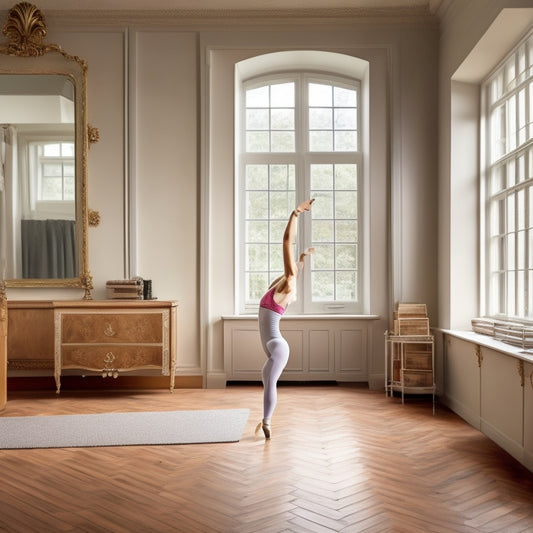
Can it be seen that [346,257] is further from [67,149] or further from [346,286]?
[67,149]

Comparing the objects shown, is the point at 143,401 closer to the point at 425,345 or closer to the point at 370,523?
the point at 425,345

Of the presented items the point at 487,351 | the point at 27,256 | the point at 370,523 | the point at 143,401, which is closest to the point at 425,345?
the point at 487,351

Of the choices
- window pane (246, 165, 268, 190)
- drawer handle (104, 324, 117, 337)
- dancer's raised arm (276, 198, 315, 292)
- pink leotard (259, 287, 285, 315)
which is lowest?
drawer handle (104, 324, 117, 337)

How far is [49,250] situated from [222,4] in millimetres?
3279

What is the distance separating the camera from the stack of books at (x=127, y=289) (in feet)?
22.4

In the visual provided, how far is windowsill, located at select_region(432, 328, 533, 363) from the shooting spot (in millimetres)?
4295

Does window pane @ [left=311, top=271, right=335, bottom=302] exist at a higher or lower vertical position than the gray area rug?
higher

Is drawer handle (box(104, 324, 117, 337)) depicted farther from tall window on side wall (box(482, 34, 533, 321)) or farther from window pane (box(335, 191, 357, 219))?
tall window on side wall (box(482, 34, 533, 321))

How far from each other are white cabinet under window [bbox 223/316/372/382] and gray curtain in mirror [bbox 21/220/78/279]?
1866 millimetres

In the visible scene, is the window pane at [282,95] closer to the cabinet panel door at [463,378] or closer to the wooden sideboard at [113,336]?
the wooden sideboard at [113,336]

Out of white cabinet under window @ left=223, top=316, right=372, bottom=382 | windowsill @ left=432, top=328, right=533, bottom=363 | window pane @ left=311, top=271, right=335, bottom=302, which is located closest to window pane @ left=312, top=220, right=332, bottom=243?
window pane @ left=311, top=271, right=335, bottom=302

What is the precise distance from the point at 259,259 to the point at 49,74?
313cm

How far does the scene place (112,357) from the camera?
21.5 feet

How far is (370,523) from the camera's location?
3086 mm
